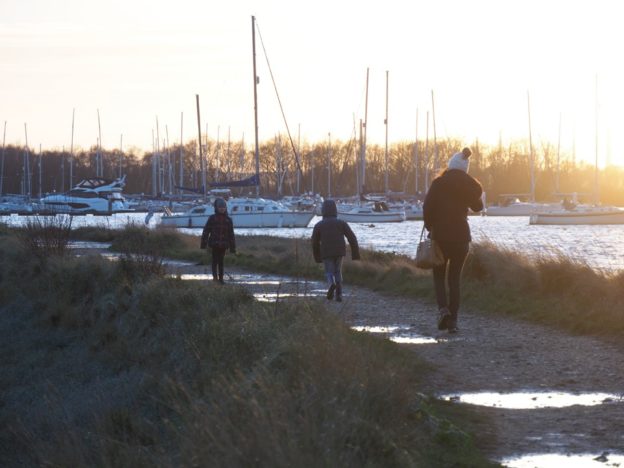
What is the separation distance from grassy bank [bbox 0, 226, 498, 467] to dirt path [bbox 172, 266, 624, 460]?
0.38 meters

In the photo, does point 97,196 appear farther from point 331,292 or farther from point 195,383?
point 195,383

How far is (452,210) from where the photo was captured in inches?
528

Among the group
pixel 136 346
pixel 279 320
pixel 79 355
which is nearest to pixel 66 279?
pixel 79 355

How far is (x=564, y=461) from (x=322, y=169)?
114094 millimetres

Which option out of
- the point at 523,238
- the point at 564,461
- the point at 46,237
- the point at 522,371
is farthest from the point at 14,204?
the point at 564,461

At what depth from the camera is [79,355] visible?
18.3 meters

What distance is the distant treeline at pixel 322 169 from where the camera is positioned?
11100 centimetres

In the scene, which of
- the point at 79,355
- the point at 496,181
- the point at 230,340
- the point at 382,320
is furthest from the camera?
the point at 496,181

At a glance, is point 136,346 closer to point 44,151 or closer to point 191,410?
point 191,410

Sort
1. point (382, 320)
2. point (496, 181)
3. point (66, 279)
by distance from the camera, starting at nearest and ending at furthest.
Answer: point (382, 320) < point (66, 279) < point (496, 181)

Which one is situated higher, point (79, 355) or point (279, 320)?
point (279, 320)

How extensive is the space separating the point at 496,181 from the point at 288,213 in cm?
5939

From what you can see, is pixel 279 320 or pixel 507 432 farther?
pixel 279 320

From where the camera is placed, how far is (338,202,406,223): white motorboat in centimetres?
8719
